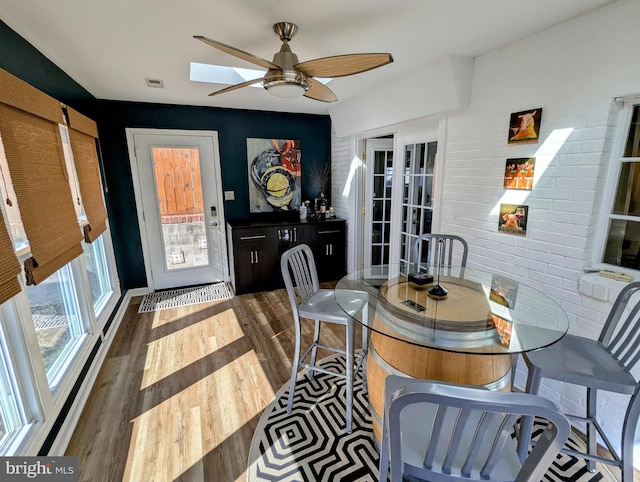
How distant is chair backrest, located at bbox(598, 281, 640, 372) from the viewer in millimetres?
1340

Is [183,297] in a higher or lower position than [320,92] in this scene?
lower

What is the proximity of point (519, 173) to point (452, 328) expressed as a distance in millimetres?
1308

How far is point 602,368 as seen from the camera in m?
1.38

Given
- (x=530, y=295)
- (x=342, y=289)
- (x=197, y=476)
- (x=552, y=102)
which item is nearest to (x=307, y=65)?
(x=342, y=289)

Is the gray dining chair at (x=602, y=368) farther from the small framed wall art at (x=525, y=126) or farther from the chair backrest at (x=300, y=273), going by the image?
the chair backrest at (x=300, y=273)

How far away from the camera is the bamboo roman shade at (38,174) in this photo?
1.42 meters

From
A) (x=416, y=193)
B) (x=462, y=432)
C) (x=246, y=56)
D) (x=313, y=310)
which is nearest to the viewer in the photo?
(x=462, y=432)

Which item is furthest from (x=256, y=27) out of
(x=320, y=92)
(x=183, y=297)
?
(x=183, y=297)

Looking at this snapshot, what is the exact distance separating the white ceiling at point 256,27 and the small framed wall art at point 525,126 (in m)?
0.47

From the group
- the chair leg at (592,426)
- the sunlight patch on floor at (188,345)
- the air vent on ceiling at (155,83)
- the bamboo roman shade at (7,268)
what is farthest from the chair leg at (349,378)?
the air vent on ceiling at (155,83)

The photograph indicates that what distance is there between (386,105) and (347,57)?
58.2 inches

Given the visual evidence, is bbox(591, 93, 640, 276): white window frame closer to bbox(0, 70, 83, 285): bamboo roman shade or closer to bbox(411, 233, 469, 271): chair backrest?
bbox(411, 233, 469, 271): chair backrest

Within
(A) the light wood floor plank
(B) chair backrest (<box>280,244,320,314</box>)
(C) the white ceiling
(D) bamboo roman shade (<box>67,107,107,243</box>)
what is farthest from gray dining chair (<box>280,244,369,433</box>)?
(D) bamboo roman shade (<box>67,107,107,243</box>)

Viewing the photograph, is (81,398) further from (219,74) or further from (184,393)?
(219,74)
